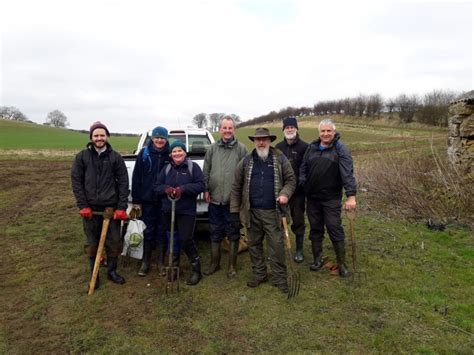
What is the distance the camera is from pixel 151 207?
16.4 ft

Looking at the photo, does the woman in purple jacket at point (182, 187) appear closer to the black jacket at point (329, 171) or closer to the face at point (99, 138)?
the face at point (99, 138)

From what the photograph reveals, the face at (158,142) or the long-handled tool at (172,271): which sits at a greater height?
the face at (158,142)

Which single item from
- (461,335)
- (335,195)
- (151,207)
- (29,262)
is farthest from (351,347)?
(29,262)

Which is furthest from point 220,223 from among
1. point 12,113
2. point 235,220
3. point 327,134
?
point 12,113

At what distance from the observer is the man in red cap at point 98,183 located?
14.4ft

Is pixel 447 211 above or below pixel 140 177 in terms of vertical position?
below

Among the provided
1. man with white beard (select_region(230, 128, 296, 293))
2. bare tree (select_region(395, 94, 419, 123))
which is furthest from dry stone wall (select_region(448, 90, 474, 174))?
bare tree (select_region(395, 94, 419, 123))

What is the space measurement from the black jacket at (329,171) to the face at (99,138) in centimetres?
273

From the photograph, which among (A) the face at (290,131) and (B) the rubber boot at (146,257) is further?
(A) the face at (290,131)

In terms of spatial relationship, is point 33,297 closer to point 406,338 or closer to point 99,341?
point 99,341

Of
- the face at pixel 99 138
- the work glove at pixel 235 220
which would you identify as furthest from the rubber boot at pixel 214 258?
the face at pixel 99 138

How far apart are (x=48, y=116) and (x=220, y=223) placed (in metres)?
114

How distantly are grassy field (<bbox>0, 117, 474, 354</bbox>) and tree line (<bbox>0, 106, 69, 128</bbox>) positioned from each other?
4242 inches

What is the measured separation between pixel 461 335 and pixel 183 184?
135 inches
